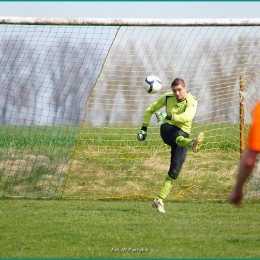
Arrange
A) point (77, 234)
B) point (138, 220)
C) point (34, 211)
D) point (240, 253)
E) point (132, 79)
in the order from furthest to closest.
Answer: point (132, 79), point (34, 211), point (138, 220), point (77, 234), point (240, 253)

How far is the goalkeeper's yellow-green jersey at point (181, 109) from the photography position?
9852 mm

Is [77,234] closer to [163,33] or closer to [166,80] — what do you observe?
[163,33]

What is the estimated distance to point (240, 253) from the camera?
689 centimetres

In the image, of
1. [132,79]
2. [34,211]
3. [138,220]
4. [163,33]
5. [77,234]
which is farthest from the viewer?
[132,79]

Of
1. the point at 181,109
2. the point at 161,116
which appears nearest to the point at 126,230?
the point at 161,116

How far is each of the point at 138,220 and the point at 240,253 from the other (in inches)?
95.5

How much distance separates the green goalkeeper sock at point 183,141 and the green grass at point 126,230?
105 cm

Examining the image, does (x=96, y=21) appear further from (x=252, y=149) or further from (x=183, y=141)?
(x=252, y=149)

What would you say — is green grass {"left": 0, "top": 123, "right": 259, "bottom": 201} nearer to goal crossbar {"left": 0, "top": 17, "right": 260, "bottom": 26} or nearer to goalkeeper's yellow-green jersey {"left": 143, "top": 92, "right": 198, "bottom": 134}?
goalkeeper's yellow-green jersey {"left": 143, "top": 92, "right": 198, "bottom": 134}

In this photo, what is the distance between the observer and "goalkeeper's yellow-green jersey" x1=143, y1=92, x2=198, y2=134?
9852mm

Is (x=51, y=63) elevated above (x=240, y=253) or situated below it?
above

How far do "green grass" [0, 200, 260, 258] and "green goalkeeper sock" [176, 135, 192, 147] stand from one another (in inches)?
41.5

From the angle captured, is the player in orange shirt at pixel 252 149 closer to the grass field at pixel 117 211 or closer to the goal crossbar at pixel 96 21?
the grass field at pixel 117 211

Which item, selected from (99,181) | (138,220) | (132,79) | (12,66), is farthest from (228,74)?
(138,220)
